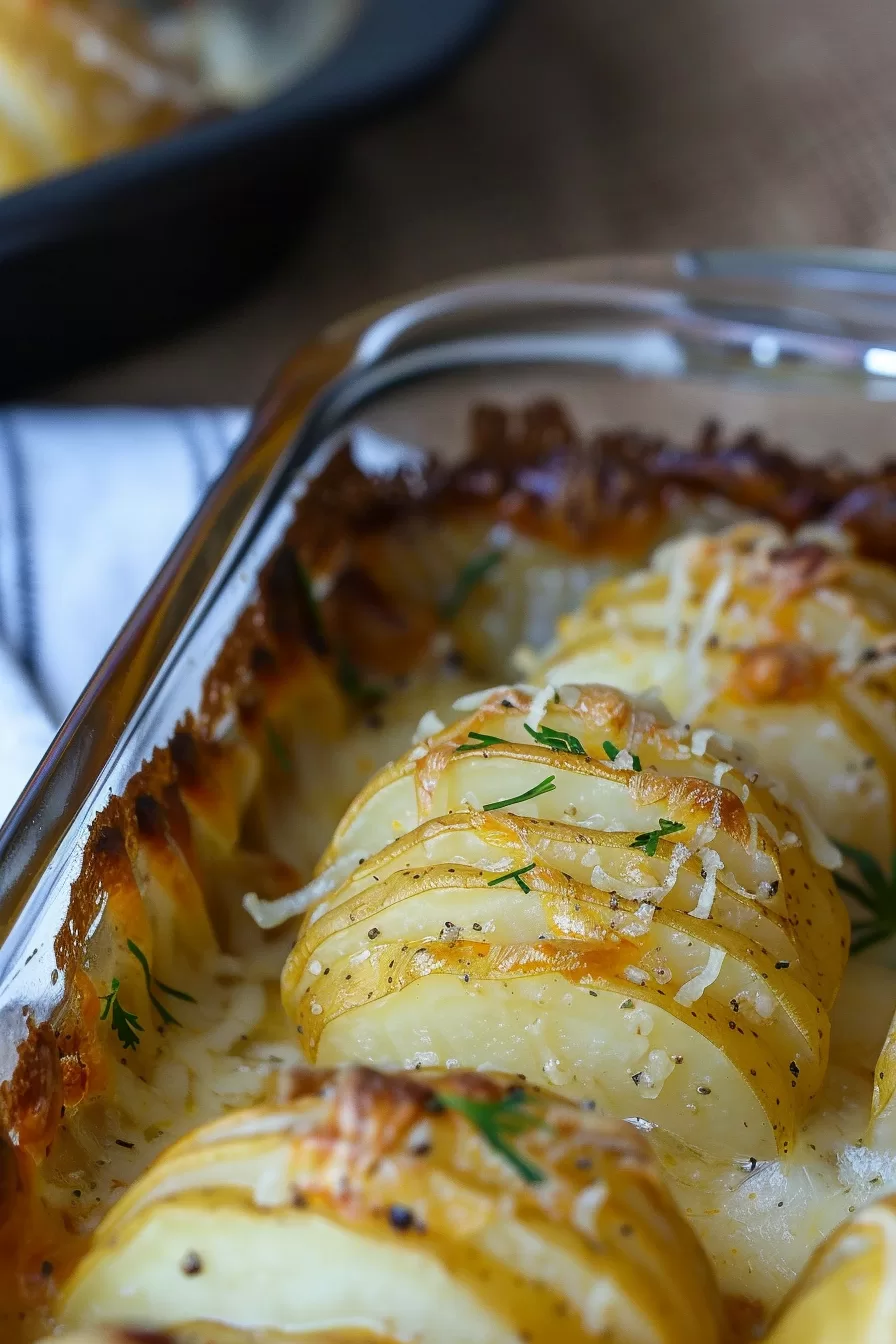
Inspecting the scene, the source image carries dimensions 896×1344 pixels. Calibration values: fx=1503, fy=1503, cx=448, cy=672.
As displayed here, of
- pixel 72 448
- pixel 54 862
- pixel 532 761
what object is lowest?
pixel 532 761

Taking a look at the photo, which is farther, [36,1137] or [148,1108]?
[148,1108]

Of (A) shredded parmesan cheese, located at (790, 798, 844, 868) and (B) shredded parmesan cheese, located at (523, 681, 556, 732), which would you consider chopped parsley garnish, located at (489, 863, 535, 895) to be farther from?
(A) shredded parmesan cheese, located at (790, 798, 844, 868)

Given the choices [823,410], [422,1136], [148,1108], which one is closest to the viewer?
[422,1136]

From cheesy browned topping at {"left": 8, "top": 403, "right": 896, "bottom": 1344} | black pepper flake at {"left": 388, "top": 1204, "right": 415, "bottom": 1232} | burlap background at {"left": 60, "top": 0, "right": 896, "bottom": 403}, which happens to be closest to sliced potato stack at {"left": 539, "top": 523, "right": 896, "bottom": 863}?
cheesy browned topping at {"left": 8, "top": 403, "right": 896, "bottom": 1344}

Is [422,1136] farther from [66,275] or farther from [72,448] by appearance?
[66,275]

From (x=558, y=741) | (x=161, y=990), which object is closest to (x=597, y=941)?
(x=558, y=741)

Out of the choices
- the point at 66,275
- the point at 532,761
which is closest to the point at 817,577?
the point at 532,761

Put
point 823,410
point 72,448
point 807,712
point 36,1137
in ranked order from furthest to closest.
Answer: point 823,410, point 72,448, point 807,712, point 36,1137
